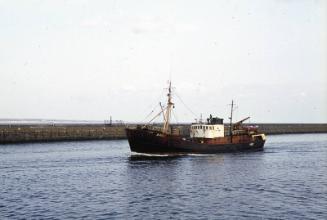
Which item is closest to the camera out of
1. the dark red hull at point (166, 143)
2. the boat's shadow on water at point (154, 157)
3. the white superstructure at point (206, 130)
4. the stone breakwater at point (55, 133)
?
the boat's shadow on water at point (154, 157)

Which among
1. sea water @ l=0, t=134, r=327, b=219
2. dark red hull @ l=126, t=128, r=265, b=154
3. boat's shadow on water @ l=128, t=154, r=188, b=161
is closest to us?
sea water @ l=0, t=134, r=327, b=219

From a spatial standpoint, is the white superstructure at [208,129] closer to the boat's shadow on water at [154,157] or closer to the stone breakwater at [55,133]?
the boat's shadow on water at [154,157]

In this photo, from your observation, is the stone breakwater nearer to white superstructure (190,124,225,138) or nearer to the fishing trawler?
the fishing trawler

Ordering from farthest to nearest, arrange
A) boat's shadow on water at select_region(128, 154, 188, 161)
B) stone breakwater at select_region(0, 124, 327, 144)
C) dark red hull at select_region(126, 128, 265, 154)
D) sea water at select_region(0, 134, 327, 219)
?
stone breakwater at select_region(0, 124, 327, 144) < dark red hull at select_region(126, 128, 265, 154) < boat's shadow on water at select_region(128, 154, 188, 161) < sea water at select_region(0, 134, 327, 219)

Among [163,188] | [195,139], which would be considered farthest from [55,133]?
[163,188]

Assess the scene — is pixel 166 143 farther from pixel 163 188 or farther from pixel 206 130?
pixel 163 188

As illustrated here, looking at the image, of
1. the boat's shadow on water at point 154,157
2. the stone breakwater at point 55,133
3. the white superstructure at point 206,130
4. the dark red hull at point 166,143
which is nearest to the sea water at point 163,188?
the boat's shadow on water at point 154,157

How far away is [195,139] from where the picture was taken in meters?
68.9

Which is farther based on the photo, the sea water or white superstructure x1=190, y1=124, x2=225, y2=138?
white superstructure x1=190, y1=124, x2=225, y2=138

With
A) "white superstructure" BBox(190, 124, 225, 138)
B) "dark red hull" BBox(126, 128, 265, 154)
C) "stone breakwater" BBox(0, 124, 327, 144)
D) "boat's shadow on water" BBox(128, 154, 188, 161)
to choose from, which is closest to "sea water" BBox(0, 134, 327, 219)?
"boat's shadow on water" BBox(128, 154, 188, 161)

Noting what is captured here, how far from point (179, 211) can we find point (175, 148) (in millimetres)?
36159

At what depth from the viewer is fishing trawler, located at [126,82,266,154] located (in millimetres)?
63781

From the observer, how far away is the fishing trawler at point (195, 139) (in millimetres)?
63781

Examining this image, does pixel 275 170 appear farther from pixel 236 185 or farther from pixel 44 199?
pixel 44 199
